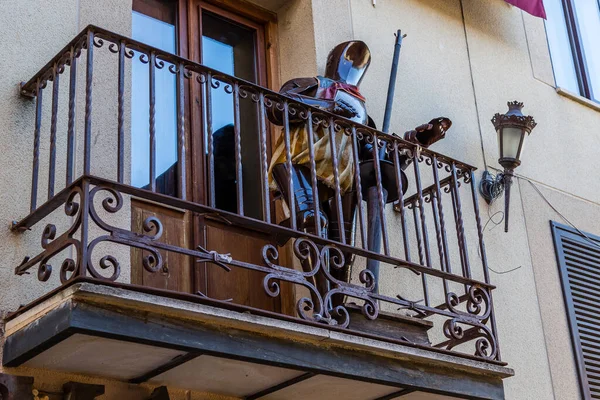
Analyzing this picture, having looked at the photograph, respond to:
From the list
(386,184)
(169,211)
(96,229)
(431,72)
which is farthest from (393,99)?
(96,229)

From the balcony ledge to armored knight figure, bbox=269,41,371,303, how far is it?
70 cm

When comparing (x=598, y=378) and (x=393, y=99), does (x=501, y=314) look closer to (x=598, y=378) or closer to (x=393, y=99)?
(x=598, y=378)

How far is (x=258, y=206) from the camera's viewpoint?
7.86 meters

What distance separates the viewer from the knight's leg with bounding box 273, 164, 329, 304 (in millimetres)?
6879

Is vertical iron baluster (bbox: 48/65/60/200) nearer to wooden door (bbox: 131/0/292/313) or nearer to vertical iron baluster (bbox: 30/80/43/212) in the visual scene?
vertical iron baluster (bbox: 30/80/43/212)

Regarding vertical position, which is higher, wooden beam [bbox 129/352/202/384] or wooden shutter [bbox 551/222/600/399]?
wooden shutter [bbox 551/222/600/399]

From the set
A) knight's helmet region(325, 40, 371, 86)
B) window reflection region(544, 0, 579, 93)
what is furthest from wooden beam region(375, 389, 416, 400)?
window reflection region(544, 0, 579, 93)

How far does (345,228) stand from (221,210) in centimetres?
153

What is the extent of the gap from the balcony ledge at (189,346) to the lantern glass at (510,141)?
242 centimetres

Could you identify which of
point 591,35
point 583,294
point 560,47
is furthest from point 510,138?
point 591,35

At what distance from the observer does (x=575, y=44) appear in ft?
35.5

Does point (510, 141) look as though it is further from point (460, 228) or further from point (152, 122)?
point (152, 122)

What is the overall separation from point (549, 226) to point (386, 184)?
2.32m

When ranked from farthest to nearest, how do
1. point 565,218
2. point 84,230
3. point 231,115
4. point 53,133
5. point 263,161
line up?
1. point 565,218
2. point 231,115
3. point 263,161
4. point 53,133
5. point 84,230
